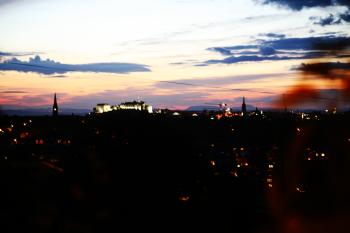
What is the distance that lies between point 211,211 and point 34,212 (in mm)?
6960

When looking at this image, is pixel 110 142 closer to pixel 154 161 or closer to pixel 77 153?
pixel 154 161

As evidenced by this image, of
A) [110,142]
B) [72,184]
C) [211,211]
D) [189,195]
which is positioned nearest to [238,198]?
[189,195]

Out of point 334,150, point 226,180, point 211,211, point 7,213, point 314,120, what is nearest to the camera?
point 7,213

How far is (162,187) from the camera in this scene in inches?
527

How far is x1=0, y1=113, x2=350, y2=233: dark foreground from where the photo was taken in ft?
20.7

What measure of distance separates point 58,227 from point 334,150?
2679cm

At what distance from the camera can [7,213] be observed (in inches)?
235

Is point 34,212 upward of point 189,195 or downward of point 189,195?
upward

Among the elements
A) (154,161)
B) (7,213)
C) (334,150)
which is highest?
(7,213)

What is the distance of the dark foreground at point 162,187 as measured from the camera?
20.7ft

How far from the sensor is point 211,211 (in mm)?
12094

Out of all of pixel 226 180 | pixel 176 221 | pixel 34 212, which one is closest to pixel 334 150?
pixel 226 180

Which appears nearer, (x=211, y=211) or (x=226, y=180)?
(x=211, y=211)

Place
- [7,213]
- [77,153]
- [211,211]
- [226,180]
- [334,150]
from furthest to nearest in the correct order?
[334,150] → [226,180] → [211,211] → [77,153] → [7,213]
